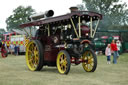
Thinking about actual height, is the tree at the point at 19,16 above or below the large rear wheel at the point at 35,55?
above

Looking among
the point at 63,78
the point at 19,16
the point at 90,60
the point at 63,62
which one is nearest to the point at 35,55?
the point at 63,62

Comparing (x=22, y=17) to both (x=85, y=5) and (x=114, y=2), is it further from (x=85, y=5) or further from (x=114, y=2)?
(x=114, y=2)

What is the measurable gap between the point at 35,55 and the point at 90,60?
258 centimetres

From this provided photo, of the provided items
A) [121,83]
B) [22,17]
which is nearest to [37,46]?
[121,83]

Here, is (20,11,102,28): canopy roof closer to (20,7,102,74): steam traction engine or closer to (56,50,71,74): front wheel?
(20,7,102,74): steam traction engine

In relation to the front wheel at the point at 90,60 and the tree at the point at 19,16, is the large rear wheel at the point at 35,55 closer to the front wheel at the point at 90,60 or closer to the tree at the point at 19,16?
the front wheel at the point at 90,60

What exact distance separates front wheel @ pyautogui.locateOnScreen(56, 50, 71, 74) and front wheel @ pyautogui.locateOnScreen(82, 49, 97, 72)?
3.70 feet

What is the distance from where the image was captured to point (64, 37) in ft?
33.5

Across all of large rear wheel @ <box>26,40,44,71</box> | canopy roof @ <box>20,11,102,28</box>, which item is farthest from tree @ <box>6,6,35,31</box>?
canopy roof @ <box>20,11,102,28</box>

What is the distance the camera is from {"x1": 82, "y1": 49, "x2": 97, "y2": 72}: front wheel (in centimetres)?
1009

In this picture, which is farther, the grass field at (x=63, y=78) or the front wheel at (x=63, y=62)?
the front wheel at (x=63, y=62)

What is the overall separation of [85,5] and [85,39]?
5105cm

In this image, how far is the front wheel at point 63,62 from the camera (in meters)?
9.34

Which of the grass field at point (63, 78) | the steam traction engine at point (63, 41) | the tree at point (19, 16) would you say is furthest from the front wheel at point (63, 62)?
the tree at point (19, 16)
